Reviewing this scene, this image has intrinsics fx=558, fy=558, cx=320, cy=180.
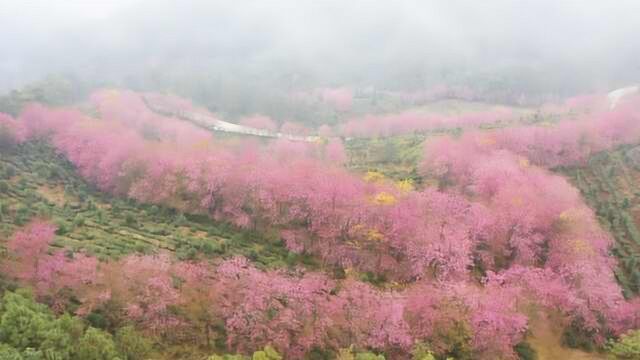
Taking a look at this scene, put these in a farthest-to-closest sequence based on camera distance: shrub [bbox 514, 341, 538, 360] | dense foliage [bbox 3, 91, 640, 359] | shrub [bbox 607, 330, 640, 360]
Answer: shrub [bbox 514, 341, 538, 360] → shrub [bbox 607, 330, 640, 360] → dense foliage [bbox 3, 91, 640, 359]

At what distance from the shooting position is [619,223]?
2854 inches

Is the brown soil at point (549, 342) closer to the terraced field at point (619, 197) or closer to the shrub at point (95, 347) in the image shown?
the terraced field at point (619, 197)

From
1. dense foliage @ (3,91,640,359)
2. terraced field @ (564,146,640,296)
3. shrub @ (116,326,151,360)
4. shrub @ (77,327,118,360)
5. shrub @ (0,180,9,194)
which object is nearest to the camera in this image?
shrub @ (77,327,118,360)

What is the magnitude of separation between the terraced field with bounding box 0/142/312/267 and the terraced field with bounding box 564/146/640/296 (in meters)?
37.2

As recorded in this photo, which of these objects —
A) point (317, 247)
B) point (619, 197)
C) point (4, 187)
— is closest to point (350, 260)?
point (317, 247)

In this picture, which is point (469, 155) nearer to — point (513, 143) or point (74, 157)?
point (513, 143)

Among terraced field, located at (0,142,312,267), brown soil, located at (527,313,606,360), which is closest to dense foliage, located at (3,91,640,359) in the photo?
brown soil, located at (527,313,606,360)

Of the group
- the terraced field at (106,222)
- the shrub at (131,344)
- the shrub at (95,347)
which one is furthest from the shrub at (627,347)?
the shrub at (95,347)

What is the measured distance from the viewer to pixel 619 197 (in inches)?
3093

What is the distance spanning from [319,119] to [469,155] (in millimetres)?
86227

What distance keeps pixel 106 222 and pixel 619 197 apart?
68.1 meters

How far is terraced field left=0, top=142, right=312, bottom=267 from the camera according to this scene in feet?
184

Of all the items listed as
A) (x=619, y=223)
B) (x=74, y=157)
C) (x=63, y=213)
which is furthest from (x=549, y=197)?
(x=74, y=157)

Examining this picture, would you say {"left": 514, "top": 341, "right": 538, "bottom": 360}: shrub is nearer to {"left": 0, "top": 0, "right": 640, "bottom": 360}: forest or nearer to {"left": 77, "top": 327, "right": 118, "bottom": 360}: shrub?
{"left": 0, "top": 0, "right": 640, "bottom": 360}: forest
